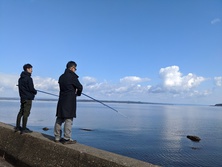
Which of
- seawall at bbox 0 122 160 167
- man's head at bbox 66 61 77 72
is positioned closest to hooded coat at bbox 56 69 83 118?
man's head at bbox 66 61 77 72

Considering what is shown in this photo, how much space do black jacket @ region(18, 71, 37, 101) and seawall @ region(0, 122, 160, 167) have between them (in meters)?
0.93

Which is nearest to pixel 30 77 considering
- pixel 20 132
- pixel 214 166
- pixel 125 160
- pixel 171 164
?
pixel 20 132

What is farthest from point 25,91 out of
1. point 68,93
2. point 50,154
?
point 50,154

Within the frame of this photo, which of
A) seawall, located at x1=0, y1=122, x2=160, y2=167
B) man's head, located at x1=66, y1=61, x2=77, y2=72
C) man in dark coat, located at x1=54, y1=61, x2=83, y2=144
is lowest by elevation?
seawall, located at x1=0, y1=122, x2=160, y2=167

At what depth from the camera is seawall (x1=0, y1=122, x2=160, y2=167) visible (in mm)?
3920

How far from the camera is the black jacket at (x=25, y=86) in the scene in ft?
19.7

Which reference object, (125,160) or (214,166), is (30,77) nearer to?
(125,160)

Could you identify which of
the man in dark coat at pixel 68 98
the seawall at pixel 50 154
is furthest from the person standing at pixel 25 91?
the man in dark coat at pixel 68 98

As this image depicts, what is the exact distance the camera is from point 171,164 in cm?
1698

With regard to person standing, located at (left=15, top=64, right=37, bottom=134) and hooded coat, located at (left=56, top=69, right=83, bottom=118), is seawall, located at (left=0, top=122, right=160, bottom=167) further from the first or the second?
hooded coat, located at (left=56, top=69, right=83, bottom=118)

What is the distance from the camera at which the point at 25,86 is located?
605cm

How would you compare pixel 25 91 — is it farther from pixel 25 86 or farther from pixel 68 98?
pixel 68 98

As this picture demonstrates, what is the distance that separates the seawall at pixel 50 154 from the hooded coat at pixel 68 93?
2.05ft

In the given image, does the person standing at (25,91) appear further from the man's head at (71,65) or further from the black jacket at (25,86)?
the man's head at (71,65)
